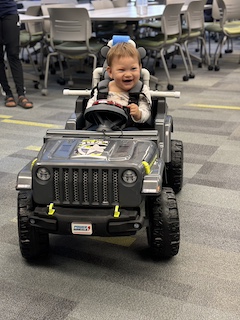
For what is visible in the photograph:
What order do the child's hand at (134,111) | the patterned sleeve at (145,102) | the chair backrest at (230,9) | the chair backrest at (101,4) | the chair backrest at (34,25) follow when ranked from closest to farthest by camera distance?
the child's hand at (134,111) → the patterned sleeve at (145,102) → the chair backrest at (34,25) → the chair backrest at (230,9) → the chair backrest at (101,4)

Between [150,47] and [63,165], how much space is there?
3.67m

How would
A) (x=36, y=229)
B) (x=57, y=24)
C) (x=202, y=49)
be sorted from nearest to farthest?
(x=36, y=229)
(x=57, y=24)
(x=202, y=49)

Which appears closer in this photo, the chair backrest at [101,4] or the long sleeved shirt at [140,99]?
A: the long sleeved shirt at [140,99]

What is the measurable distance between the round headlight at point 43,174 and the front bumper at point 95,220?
127 mm

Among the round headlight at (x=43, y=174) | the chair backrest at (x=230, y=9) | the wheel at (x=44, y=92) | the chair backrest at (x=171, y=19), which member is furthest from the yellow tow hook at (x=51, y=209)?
the chair backrest at (x=230, y=9)

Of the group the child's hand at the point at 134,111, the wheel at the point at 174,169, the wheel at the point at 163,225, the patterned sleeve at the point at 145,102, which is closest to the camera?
the wheel at the point at 163,225

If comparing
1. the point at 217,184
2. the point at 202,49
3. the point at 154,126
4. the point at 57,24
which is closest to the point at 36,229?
the point at 154,126

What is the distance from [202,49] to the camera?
6.91 meters

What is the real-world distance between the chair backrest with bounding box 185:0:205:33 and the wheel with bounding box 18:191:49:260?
4275mm

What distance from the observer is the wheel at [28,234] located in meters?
1.96

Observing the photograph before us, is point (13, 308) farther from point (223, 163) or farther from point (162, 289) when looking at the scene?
point (223, 163)

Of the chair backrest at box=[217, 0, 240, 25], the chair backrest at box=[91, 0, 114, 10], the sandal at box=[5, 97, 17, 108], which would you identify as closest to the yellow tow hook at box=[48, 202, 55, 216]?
the sandal at box=[5, 97, 17, 108]

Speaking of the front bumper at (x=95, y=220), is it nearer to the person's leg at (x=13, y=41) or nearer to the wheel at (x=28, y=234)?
the wheel at (x=28, y=234)

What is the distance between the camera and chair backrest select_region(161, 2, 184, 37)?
5.16 meters
